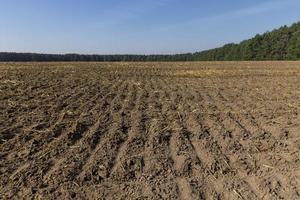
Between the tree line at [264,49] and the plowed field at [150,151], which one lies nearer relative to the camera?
the plowed field at [150,151]

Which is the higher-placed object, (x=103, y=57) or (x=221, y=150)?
(x=221, y=150)

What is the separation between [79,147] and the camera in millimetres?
7578

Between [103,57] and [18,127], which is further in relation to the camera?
[103,57]

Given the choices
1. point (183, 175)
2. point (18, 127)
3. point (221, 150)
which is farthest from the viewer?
point (18, 127)

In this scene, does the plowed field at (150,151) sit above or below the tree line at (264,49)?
above

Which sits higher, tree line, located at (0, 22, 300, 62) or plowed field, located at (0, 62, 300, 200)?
plowed field, located at (0, 62, 300, 200)

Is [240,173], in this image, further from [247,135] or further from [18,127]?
[18,127]

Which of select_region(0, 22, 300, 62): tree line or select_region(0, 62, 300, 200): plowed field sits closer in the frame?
select_region(0, 62, 300, 200): plowed field

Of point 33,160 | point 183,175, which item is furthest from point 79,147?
point 183,175

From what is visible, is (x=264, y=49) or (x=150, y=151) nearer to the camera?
(x=150, y=151)

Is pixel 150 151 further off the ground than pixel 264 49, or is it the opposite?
pixel 150 151

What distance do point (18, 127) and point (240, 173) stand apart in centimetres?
440

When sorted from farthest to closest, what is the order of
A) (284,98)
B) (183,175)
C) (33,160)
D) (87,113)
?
(284,98) < (87,113) < (33,160) < (183,175)

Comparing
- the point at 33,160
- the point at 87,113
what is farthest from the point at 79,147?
the point at 87,113
